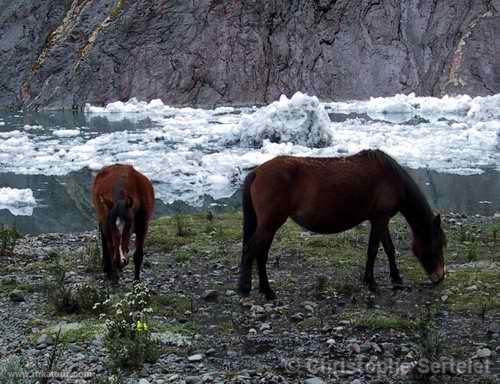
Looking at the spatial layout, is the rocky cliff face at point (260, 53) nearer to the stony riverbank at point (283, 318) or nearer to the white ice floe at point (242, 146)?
the white ice floe at point (242, 146)

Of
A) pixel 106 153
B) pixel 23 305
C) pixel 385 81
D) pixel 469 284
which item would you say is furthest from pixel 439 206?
pixel 385 81

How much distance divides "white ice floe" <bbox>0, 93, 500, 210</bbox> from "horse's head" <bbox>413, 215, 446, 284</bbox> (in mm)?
8941

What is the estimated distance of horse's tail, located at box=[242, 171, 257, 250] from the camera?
23.2 feet

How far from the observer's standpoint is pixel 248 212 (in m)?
7.18

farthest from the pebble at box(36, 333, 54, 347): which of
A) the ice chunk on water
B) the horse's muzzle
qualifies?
the ice chunk on water

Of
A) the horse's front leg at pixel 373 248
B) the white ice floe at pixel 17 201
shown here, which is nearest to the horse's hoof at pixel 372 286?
the horse's front leg at pixel 373 248

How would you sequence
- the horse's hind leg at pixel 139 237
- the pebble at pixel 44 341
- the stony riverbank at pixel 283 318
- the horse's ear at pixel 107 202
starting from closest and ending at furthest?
the stony riverbank at pixel 283 318 < the pebble at pixel 44 341 < the horse's ear at pixel 107 202 < the horse's hind leg at pixel 139 237

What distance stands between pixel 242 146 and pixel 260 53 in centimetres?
3062

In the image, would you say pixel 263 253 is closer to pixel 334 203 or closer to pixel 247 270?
pixel 247 270

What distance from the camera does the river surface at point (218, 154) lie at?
1533cm

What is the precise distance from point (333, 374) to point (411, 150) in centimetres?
1766

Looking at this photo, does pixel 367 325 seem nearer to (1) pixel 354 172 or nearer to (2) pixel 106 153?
(1) pixel 354 172

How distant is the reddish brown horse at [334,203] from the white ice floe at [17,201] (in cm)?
893

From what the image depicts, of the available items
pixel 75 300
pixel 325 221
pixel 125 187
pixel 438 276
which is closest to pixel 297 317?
pixel 325 221
